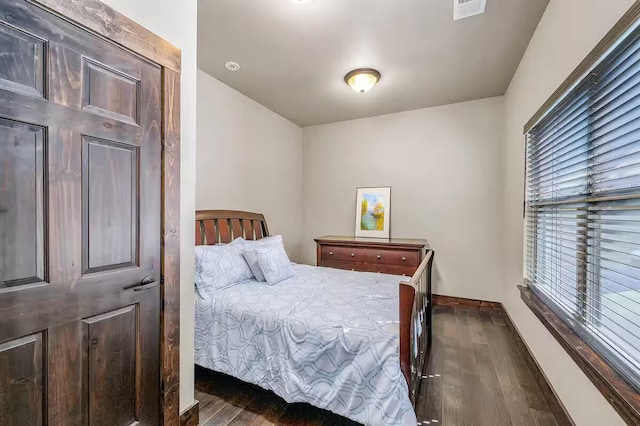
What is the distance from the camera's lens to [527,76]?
265 centimetres

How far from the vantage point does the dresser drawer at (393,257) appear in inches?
142

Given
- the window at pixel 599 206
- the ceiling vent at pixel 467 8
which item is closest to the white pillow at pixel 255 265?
the window at pixel 599 206

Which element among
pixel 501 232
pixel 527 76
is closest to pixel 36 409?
pixel 527 76

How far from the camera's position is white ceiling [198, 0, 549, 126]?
85.7 inches

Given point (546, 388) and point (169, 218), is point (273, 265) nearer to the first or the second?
point (169, 218)

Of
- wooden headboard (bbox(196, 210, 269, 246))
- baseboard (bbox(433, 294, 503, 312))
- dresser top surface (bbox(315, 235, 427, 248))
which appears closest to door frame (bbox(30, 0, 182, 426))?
wooden headboard (bbox(196, 210, 269, 246))

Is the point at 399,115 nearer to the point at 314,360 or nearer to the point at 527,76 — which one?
the point at 527,76

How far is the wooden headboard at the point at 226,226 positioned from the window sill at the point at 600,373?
9.48 feet

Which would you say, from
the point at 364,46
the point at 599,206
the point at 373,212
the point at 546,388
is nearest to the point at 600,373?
the point at 599,206

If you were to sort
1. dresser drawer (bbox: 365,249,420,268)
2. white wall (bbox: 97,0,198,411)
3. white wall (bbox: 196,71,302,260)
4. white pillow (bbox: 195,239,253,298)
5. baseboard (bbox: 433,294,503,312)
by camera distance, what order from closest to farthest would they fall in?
white wall (bbox: 97,0,198,411) → white pillow (bbox: 195,239,253,298) → white wall (bbox: 196,71,302,260) → dresser drawer (bbox: 365,249,420,268) → baseboard (bbox: 433,294,503,312)

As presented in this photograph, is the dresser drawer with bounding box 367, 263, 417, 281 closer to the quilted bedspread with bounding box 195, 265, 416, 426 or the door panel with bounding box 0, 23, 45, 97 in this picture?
the quilted bedspread with bounding box 195, 265, 416, 426

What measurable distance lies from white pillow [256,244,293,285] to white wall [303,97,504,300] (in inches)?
80.4

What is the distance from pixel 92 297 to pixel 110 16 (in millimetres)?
1257

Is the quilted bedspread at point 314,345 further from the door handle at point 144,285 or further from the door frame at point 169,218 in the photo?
the door handle at point 144,285
